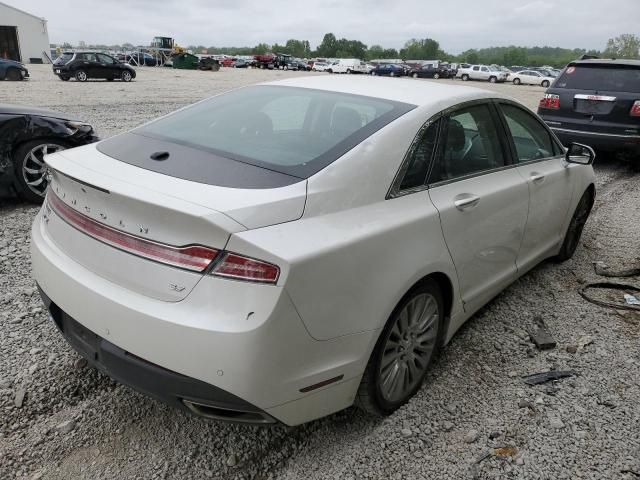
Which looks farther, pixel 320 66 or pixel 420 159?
pixel 320 66

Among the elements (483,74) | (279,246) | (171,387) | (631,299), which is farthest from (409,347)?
(483,74)

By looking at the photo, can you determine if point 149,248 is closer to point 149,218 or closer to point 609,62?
point 149,218

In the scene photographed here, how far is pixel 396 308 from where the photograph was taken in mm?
2400

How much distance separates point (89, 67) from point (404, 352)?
28.4 metres

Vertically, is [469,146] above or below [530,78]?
above

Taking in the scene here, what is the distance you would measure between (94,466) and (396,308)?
4.83 ft

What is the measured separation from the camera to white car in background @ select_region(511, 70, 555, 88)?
4528 centimetres

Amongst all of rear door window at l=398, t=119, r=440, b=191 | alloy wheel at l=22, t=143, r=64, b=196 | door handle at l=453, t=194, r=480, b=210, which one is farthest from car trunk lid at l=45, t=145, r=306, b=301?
alloy wheel at l=22, t=143, r=64, b=196

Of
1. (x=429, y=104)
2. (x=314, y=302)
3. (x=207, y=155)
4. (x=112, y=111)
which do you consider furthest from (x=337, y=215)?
(x=112, y=111)

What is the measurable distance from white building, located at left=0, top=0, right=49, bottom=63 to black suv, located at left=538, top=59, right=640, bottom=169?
5005 centimetres

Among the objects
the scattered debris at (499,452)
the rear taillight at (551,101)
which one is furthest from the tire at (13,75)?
the scattered debris at (499,452)

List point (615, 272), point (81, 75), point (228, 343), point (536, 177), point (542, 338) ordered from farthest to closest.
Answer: point (81, 75)
point (615, 272)
point (536, 177)
point (542, 338)
point (228, 343)

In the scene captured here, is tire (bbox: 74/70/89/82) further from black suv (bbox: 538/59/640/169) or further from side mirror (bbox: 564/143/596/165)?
side mirror (bbox: 564/143/596/165)

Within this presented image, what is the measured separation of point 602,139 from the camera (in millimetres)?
8383
